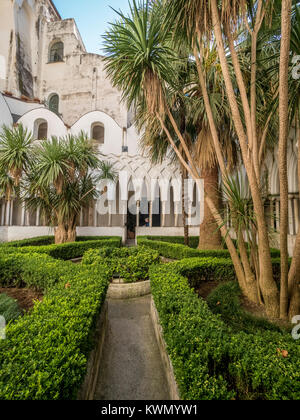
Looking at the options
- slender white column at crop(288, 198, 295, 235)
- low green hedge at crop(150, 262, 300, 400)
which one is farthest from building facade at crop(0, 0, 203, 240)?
low green hedge at crop(150, 262, 300, 400)

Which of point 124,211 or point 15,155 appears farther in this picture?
point 124,211

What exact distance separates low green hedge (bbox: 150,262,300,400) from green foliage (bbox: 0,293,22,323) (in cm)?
212

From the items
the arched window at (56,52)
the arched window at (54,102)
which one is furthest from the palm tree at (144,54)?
the arched window at (56,52)

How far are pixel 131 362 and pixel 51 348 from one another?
62.2 inches

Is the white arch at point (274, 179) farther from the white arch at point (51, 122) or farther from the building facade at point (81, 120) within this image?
the white arch at point (51, 122)

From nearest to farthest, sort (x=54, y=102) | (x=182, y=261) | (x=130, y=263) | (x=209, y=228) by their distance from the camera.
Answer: (x=182, y=261) < (x=130, y=263) < (x=209, y=228) < (x=54, y=102)

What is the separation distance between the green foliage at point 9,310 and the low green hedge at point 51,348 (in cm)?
56

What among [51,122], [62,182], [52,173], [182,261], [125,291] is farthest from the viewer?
[51,122]

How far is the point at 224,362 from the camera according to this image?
1.80 metres

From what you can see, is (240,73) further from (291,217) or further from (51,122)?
(51,122)

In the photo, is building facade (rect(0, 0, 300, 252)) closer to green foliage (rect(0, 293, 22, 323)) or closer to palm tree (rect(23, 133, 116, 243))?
palm tree (rect(23, 133, 116, 243))

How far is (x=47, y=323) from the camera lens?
1.96m

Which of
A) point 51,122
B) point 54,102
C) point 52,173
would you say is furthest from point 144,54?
point 54,102

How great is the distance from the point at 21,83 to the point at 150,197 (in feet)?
50.5
